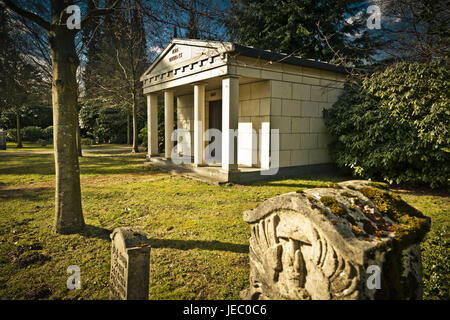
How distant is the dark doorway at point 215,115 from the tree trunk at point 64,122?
25.6 ft

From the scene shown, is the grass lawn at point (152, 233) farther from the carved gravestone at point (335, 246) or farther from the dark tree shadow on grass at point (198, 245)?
the carved gravestone at point (335, 246)

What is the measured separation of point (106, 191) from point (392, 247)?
23.7 feet

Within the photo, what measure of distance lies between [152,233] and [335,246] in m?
3.36

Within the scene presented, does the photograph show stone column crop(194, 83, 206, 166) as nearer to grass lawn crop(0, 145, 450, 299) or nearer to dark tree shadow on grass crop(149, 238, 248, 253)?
grass lawn crop(0, 145, 450, 299)

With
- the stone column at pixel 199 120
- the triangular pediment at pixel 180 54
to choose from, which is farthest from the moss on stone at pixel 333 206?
the stone column at pixel 199 120

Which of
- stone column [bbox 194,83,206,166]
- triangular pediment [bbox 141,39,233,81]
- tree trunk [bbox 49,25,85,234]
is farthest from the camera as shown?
stone column [bbox 194,83,206,166]

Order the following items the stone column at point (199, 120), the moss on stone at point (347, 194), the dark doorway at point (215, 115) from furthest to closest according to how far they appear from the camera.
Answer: the dark doorway at point (215, 115)
the stone column at point (199, 120)
the moss on stone at point (347, 194)

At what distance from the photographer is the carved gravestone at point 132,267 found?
95.7 inches

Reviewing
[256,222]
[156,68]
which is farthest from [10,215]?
[156,68]

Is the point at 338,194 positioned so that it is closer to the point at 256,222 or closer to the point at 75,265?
the point at 256,222

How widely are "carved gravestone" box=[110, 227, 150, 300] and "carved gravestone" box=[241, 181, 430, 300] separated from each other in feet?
3.42

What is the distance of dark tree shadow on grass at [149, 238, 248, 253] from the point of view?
4.09 meters

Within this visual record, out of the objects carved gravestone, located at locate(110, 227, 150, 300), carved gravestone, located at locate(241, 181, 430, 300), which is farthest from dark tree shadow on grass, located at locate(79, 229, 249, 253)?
carved gravestone, located at locate(110, 227, 150, 300)

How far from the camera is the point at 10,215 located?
5547 mm
